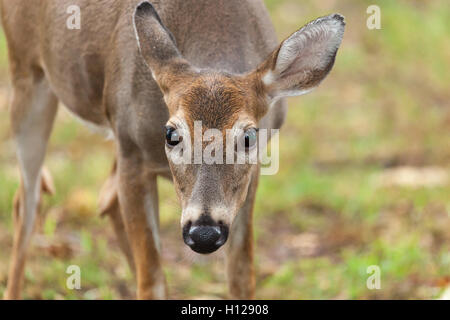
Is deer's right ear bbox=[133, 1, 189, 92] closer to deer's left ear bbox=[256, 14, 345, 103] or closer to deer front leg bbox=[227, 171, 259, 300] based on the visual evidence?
deer's left ear bbox=[256, 14, 345, 103]

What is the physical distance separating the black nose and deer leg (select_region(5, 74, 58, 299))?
233cm

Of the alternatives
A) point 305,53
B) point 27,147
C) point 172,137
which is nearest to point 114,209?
point 27,147

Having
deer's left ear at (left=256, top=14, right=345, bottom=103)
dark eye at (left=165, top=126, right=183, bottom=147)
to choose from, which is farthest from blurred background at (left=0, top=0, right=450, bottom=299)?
deer's left ear at (left=256, top=14, right=345, bottom=103)

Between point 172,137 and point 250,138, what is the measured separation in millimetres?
360

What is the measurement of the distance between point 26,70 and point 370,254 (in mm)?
2752

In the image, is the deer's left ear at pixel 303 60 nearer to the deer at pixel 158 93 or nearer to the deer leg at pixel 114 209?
the deer at pixel 158 93

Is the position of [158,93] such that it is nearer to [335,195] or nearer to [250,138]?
[250,138]

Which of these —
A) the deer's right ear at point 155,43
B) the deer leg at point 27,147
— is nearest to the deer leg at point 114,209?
the deer leg at point 27,147

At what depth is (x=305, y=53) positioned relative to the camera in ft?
15.5

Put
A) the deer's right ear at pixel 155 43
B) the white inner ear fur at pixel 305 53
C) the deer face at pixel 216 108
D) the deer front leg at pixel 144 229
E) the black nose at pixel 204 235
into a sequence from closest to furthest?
the black nose at pixel 204 235 → the deer face at pixel 216 108 → the white inner ear fur at pixel 305 53 → the deer's right ear at pixel 155 43 → the deer front leg at pixel 144 229

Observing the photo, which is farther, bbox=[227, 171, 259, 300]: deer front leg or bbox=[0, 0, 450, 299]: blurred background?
bbox=[0, 0, 450, 299]: blurred background

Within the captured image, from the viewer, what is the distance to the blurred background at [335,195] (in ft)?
21.6

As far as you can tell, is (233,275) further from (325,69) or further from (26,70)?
(26,70)

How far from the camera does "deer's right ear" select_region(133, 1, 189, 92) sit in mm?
4812
